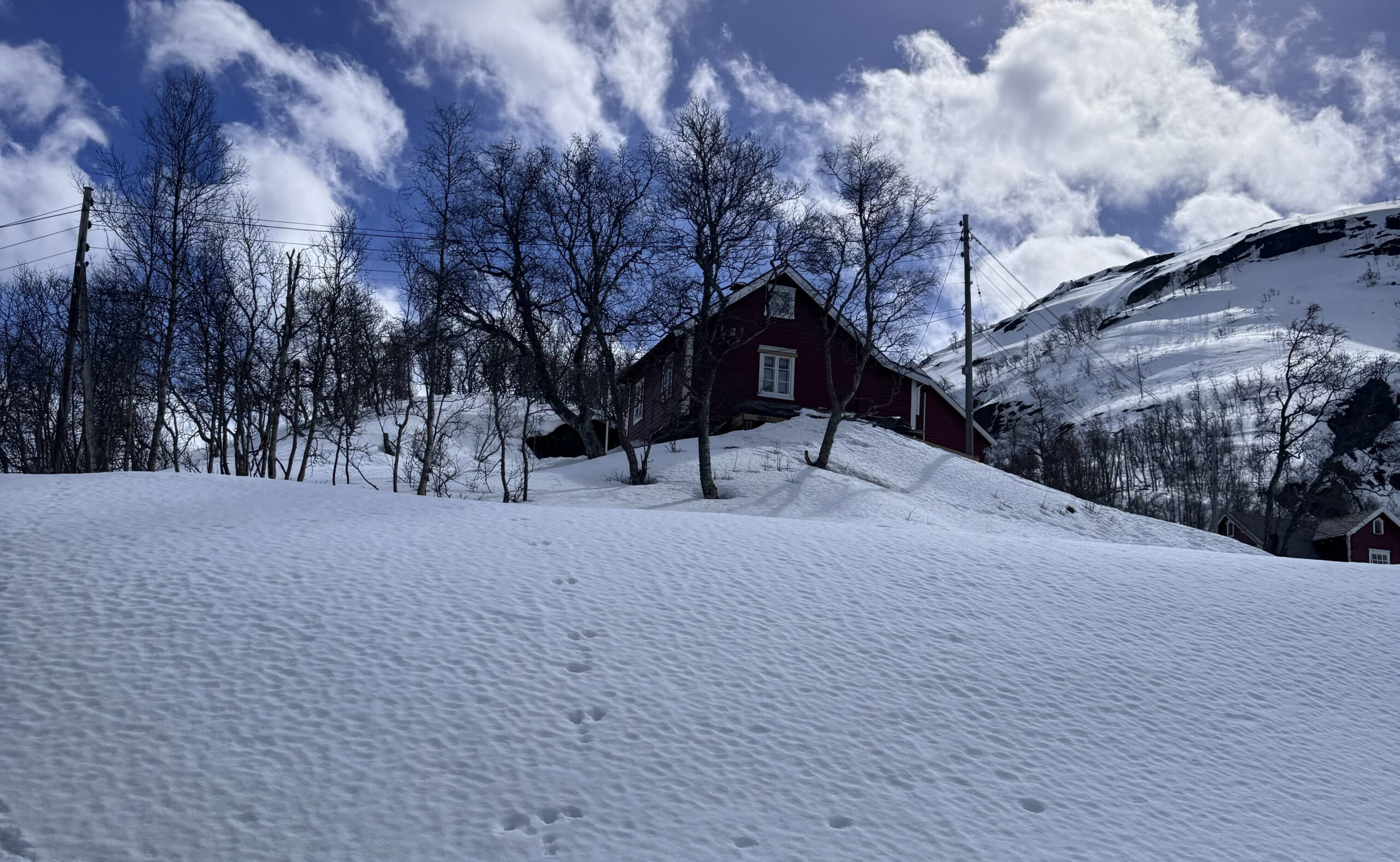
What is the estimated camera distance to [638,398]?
31250 mm

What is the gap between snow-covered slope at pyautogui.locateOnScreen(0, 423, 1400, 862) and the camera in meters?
3.82

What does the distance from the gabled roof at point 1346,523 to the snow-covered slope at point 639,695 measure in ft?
143

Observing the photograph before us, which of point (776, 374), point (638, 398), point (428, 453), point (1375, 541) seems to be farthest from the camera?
point (1375, 541)

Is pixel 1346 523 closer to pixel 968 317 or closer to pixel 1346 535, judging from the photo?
pixel 1346 535

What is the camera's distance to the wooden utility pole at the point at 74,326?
16.3 m

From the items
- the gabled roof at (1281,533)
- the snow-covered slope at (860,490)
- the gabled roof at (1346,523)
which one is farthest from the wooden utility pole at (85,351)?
the gabled roof at (1346,523)

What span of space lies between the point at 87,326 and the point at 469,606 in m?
14.7

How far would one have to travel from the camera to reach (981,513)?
19906 millimetres

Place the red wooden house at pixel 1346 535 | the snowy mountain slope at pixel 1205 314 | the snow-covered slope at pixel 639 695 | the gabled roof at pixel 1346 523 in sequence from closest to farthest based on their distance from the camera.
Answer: the snow-covered slope at pixel 639 695 → the gabled roof at pixel 1346 523 → the red wooden house at pixel 1346 535 → the snowy mountain slope at pixel 1205 314

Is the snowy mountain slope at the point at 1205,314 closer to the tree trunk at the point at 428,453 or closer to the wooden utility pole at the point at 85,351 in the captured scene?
the tree trunk at the point at 428,453

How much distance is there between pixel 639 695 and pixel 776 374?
74.6 ft

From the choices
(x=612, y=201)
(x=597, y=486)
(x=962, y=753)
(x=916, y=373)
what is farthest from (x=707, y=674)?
(x=916, y=373)

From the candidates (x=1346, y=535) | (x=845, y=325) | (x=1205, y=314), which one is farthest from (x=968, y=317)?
(x=1205, y=314)

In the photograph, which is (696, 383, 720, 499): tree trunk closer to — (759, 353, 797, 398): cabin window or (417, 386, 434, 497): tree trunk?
(417, 386, 434, 497): tree trunk
